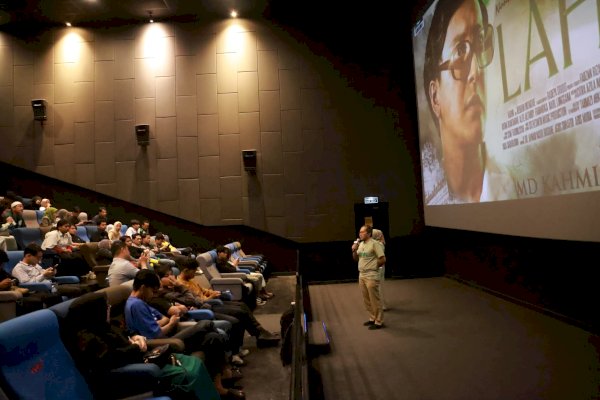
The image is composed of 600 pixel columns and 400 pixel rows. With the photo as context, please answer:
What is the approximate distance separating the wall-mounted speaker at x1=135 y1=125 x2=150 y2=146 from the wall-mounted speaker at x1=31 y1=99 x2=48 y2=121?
2.04 metres

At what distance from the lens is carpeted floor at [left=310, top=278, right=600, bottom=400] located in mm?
3238

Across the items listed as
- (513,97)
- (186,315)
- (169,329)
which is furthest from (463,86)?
(169,329)

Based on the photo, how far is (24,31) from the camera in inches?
375

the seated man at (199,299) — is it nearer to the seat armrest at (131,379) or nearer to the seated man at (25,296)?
the seated man at (25,296)

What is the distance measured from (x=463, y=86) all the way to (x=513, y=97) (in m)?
1.27

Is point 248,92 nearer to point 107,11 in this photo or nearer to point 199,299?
point 107,11

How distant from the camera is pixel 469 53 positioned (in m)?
5.23

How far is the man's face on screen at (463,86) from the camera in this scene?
198 inches

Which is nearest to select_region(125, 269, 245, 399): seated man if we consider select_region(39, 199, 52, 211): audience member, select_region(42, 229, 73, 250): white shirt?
select_region(42, 229, 73, 250): white shirt

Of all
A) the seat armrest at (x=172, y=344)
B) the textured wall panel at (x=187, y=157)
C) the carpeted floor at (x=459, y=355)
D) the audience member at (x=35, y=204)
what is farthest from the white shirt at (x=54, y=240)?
the seat armrest at (x=172, y=344)

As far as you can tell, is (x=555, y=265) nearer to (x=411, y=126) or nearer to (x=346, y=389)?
(x=346, y=389)

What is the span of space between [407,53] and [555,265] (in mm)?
5828

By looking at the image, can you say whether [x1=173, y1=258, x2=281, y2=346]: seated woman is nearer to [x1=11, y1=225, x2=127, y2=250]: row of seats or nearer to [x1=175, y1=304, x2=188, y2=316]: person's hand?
[x1=175, y1=304, x2=188, y2=316]: person's hand

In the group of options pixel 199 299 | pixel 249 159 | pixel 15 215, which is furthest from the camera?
pixel 249 159
